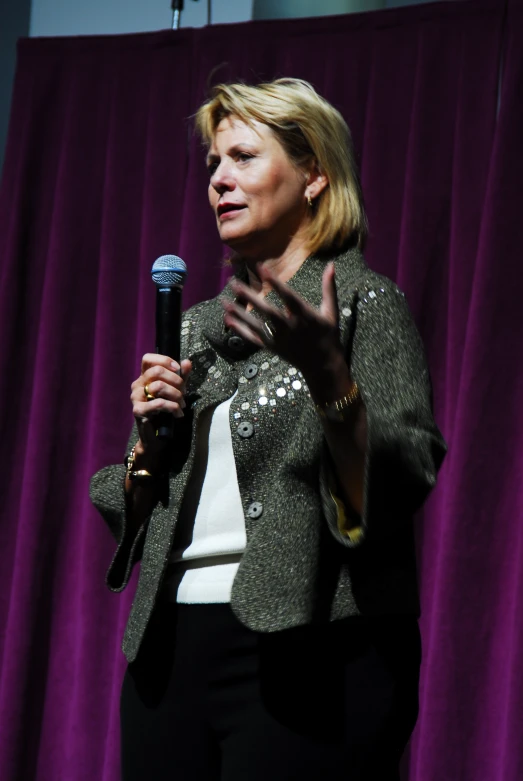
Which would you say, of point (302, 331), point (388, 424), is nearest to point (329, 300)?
point (302, 331)

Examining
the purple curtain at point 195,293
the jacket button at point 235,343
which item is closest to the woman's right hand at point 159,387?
the jacket button at point 235,343

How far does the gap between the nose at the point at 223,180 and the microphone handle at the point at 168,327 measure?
8.2 inches

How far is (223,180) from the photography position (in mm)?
1489

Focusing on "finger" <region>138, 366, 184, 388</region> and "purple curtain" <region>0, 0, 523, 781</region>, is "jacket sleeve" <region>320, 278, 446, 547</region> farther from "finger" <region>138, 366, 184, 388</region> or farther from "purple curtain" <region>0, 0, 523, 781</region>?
"purple curtain" <region>0, 0, 523, 781</region>

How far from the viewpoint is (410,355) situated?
1210 mm

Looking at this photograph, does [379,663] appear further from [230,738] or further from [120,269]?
[120,269]

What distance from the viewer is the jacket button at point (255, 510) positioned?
1.24 meters

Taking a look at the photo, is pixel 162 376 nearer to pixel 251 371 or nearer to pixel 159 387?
pixel 159 387

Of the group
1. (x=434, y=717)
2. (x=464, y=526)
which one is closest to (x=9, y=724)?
(x=434, y=717)

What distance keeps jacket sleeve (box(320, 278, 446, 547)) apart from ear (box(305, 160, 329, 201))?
29 cm

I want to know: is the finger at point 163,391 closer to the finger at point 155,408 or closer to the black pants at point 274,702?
the finger at point 155,408

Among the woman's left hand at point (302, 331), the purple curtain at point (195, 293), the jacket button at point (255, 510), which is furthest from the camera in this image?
the purple curtain at point (195, 293)

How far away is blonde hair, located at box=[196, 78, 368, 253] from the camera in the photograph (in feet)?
4.83

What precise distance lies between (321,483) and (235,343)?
302 millimetres
